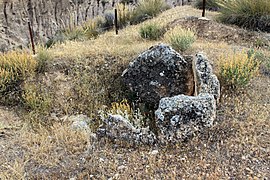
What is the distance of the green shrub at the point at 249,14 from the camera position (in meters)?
7.60

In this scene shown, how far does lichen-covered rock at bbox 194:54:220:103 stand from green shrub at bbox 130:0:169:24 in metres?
5.28

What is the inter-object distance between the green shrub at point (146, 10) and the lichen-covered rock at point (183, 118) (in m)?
6.13

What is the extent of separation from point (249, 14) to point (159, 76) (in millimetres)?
3638

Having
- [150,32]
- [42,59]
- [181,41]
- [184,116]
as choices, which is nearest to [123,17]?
[150,32]

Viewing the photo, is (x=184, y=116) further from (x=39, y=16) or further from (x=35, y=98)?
(x=39, y=16)

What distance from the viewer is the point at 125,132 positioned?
14.3ft

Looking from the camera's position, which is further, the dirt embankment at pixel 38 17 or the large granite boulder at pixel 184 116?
the dirt embankment at pixel 38 17

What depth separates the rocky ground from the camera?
12.5 feet

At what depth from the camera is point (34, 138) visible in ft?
14.8

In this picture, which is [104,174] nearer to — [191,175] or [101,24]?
[191,175]

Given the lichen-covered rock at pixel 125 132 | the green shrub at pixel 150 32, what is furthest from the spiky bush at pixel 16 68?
the green shrub at pixel 150 32

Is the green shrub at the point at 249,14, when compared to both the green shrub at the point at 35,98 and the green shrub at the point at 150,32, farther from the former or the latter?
the green shrub at the point at 35,98

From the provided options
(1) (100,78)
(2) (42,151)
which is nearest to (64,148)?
(2) (42,151)

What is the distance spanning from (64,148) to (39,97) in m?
1.53
